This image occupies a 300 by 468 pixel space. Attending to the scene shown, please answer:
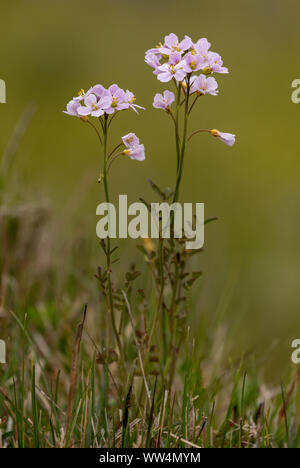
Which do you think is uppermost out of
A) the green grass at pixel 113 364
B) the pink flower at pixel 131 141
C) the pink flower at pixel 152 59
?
the pink flower at pixel 152 59

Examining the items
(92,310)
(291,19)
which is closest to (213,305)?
(92,310)

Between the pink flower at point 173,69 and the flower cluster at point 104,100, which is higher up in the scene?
the pink flower at point 173,69

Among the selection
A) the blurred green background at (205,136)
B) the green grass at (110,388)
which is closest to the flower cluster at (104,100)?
the green grass at (110,388)

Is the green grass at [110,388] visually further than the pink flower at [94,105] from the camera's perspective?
Yes

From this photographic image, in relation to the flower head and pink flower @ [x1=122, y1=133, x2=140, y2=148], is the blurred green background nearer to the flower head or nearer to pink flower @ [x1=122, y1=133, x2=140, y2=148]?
pink flower @ [x1=122, y1=133, x2=140, y2=148]

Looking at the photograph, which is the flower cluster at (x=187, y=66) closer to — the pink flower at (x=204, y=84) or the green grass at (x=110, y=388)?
the pink flower at (x=204, y=84)

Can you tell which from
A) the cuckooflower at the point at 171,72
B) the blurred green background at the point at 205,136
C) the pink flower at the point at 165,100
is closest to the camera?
the cuckooflower at the point at 171,72
